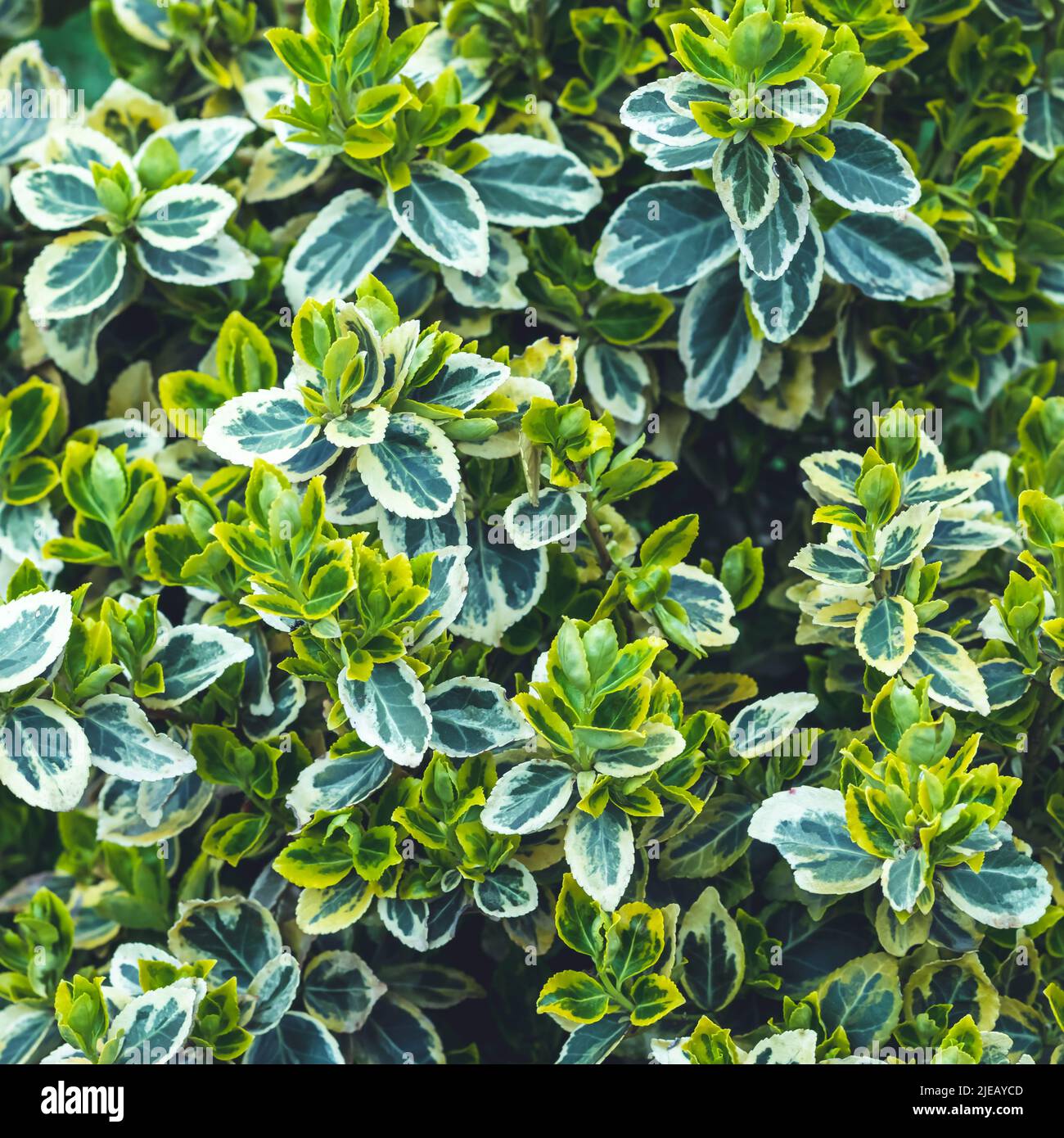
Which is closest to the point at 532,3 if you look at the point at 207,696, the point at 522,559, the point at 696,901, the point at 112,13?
the point at 112,13

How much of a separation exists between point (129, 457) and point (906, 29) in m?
1.09

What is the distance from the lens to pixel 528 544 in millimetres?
1277

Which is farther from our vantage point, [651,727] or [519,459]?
[519,459]

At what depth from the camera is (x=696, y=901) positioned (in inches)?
54.5

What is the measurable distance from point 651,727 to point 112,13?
4.35ft

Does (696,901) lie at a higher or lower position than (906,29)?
lower

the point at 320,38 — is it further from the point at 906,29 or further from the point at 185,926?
the point at 185,926

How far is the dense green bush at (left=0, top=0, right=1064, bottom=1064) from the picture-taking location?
4.09 ft

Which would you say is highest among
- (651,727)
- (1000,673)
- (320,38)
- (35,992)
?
(320,38)

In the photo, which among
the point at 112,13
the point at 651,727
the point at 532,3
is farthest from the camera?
the point at 112,13

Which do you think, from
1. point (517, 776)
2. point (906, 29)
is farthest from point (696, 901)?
point (906, 29)

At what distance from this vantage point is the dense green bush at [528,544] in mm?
1247

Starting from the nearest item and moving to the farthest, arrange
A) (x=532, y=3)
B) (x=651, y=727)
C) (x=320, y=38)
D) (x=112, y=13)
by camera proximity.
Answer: (x=651, y=727) → (x=320, y=38) → (x=532, y=3) → (x=112, y=13)

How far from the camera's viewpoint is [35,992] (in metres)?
1.45
